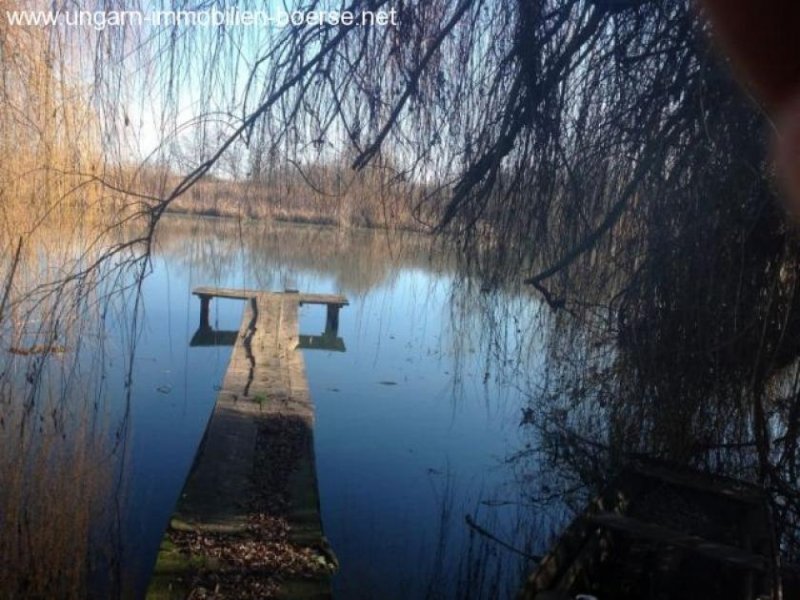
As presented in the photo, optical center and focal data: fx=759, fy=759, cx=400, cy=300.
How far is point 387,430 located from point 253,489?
1.97m

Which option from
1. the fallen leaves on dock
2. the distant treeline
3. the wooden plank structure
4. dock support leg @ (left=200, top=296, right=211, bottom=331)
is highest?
the distant treeline

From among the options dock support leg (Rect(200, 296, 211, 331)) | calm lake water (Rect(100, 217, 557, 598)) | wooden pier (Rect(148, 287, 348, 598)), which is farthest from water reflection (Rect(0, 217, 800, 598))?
dock support leg (Rect(200, 296, 211, 331))

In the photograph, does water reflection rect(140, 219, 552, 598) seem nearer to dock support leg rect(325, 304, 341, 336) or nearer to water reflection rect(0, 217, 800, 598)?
water reflection rect(0, 217, 800, 598)

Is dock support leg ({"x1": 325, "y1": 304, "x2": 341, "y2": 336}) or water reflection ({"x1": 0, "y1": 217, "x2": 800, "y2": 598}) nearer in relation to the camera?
water reflection ({"x1": 0, "y1": 217, "x2": 800, "y2": 598})

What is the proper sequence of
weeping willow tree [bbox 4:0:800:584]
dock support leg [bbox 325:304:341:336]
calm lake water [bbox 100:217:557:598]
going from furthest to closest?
dock support leg [bbox 325:304:341:336], calm lake water [bbox 100:217:557:598], weeping willow tree [bbox 4:0:800:584]

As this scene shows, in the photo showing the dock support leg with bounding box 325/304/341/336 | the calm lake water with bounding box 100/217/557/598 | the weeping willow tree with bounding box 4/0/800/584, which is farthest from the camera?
the dock support leg with bounding box 325/304/341/336

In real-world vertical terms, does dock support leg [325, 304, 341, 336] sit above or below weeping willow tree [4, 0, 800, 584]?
below

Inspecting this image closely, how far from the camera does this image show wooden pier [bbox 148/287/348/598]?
9.99ft

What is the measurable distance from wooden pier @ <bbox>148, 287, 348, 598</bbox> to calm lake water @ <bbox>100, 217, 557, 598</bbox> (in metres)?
0.27

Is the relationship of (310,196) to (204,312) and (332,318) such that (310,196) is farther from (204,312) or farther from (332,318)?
(332,318)

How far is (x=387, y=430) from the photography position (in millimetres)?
5801

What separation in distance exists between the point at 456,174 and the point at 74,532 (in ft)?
7.63

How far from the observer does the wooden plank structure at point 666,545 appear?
2.77 m

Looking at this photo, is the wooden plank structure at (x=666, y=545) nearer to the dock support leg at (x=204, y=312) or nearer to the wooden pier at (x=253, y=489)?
the wooden pier at (x=253, y=489)
